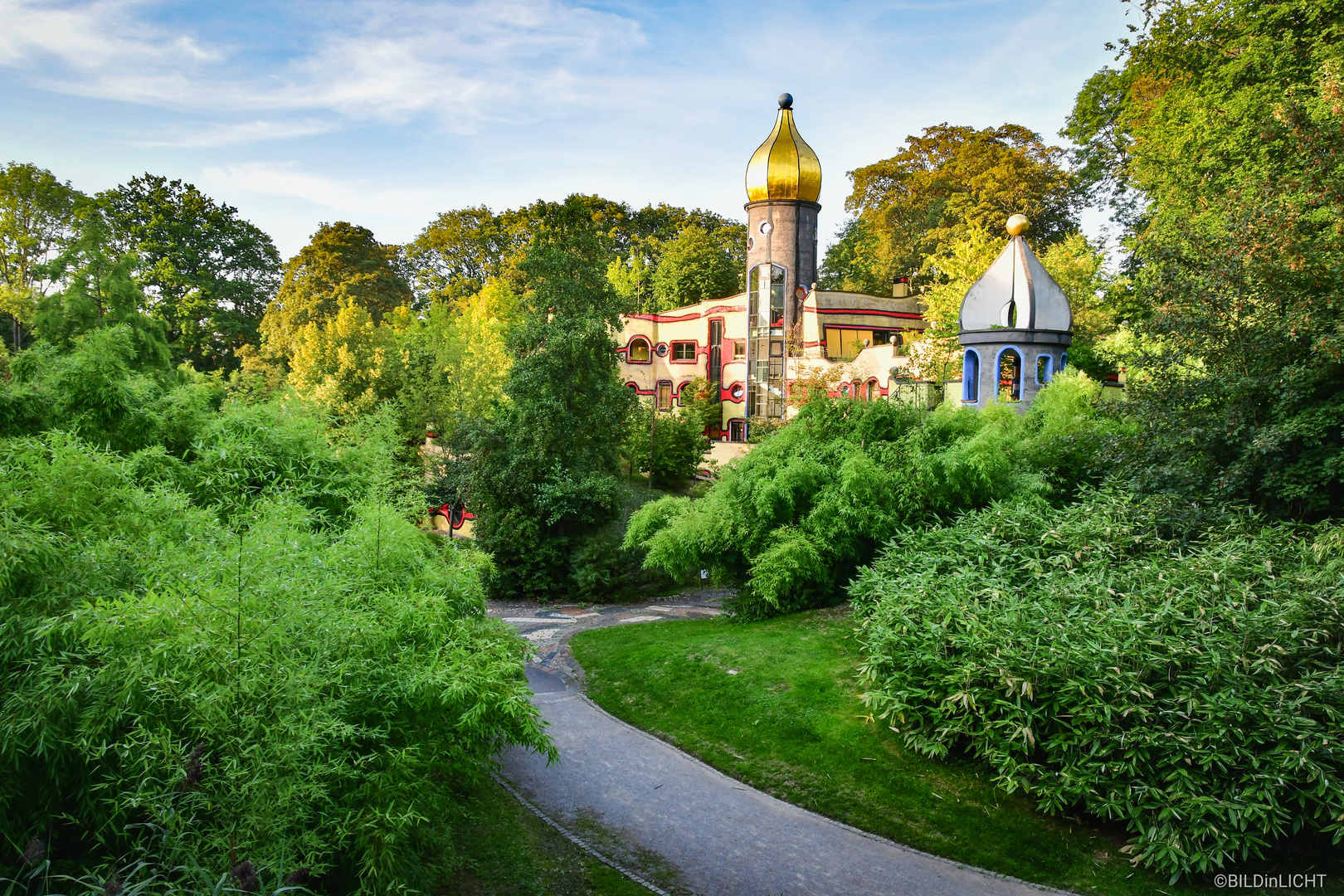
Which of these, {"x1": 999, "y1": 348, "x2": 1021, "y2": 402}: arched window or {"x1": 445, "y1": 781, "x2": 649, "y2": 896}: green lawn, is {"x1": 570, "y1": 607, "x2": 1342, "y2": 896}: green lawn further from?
{"x1": 999, "y1": 348, "x2": 1021, "y2": 402}: arched window

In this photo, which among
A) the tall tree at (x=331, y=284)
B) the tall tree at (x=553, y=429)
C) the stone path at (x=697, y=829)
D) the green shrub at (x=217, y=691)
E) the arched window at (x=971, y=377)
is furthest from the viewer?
the tall tree at (x=331, y=284)

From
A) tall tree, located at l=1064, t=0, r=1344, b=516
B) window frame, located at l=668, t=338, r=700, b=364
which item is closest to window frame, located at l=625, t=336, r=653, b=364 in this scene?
window frame, located at l=668, t=338, r=700, b=364

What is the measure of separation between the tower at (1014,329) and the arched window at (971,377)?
2cm

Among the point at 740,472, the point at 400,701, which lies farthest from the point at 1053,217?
the point at 400,701

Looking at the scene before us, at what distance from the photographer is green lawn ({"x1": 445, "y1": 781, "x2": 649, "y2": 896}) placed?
5.91m

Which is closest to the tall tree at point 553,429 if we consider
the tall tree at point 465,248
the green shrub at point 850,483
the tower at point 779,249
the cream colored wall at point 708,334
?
the green shrub at point 850,483

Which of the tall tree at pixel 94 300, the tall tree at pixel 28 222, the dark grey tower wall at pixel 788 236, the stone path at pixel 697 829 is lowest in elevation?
the stone path at pixel 697 829

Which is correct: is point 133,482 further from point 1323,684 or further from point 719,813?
point 1323,684

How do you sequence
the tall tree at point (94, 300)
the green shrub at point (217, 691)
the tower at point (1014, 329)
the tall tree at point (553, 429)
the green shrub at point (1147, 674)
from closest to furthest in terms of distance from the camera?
1. the green shrub at point (217, 691)
2. the green shrub at point (1147, 674)
3. the tall tree at point (94, 300)
4. the tower at point (1014, 329)
5. the tall tree at point (553, 429)

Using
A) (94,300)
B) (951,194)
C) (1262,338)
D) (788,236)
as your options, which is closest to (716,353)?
(788,236)

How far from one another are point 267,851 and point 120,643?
1289 mm

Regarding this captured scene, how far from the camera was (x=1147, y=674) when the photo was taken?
257 inches

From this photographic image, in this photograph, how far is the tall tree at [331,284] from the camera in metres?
30.4

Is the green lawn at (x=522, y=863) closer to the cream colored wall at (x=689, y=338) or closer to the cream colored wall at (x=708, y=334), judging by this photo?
the cream colored wall at (x=708, y=334)
